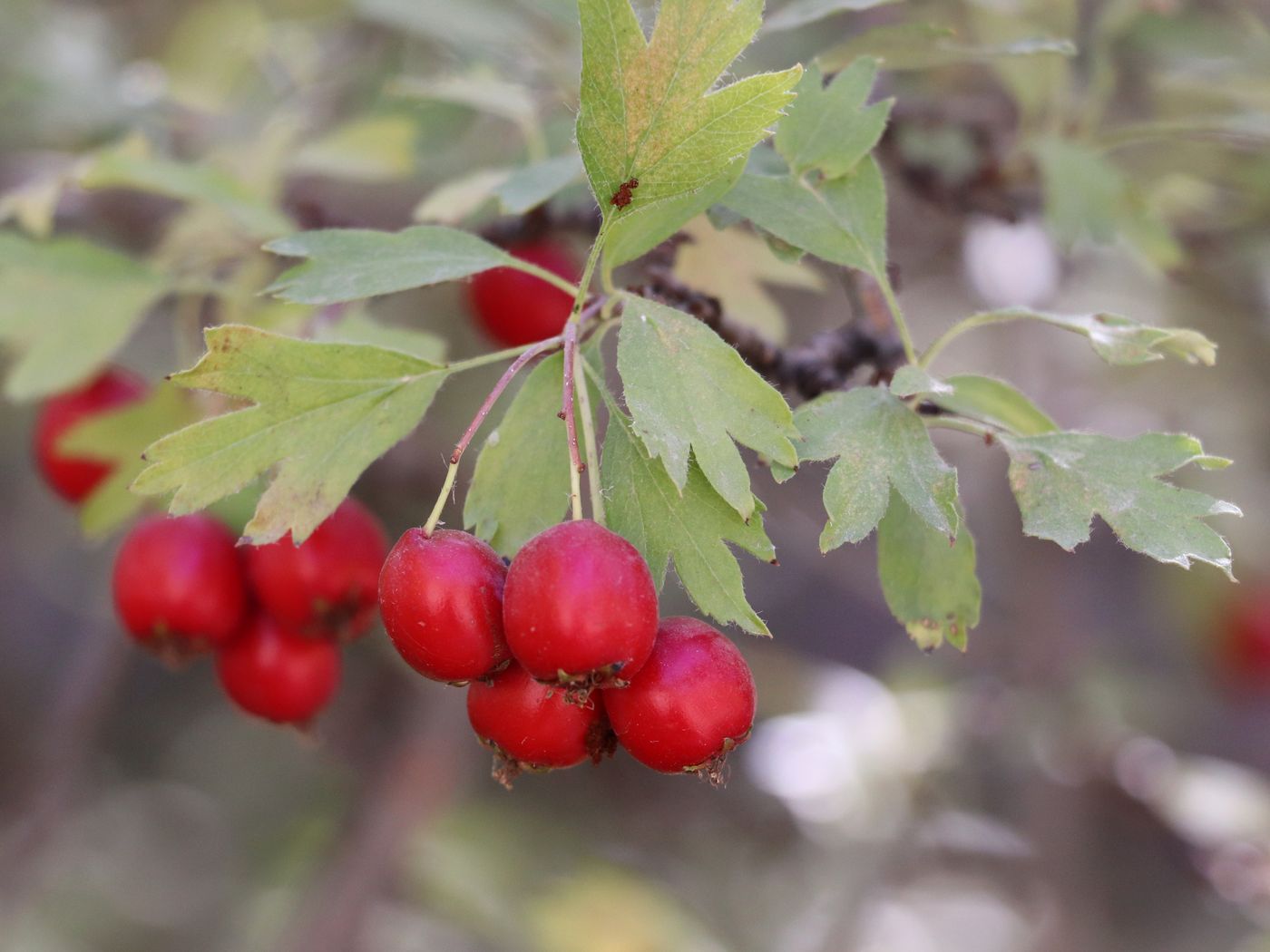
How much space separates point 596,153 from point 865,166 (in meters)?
0.33

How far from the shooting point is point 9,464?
12.7 ft

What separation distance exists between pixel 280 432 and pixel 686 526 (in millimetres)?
343

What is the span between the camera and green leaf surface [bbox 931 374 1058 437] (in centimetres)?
105

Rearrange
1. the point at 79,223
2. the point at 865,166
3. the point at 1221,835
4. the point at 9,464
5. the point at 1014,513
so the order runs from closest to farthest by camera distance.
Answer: the point at 865,166 → the point at 79,223 → the point at 1221,835 → the point at 1014,513 → the point at 9,464

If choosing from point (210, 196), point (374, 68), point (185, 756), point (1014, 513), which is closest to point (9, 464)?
point (185, 756)

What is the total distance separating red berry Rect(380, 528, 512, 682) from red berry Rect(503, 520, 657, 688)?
32mm

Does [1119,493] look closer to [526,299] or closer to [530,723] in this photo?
[530,723]

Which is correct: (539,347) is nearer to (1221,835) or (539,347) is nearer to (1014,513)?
(1014,513)

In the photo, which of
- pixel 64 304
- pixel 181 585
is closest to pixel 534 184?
pixel 181 585

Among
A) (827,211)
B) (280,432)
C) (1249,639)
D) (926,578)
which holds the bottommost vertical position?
(1249,639)

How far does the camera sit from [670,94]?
831mm

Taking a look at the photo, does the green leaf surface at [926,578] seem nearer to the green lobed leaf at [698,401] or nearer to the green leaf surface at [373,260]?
the green lobed leaf at [698,401]

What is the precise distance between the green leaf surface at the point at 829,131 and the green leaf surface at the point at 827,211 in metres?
0.02

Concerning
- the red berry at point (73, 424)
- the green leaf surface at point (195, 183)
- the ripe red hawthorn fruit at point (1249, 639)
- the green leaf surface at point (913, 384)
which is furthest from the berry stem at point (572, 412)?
the ripe red hawthorn fruit at point (1249, 639)
